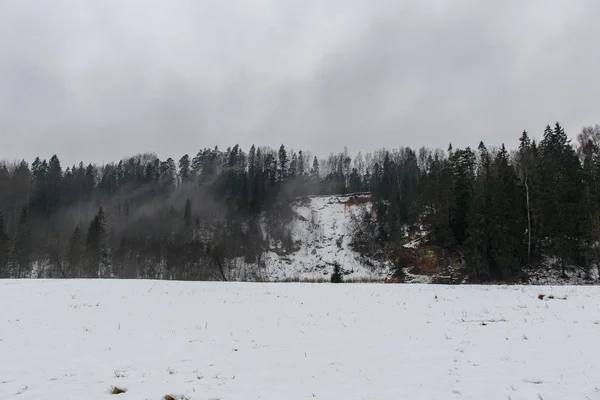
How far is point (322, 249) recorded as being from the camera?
81.0m

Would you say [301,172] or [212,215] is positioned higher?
[301,172]

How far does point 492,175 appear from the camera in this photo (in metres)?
50.3

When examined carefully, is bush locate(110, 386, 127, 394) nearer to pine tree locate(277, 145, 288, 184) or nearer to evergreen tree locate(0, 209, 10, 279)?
evergreen tree locate(0, 209, 10, 279)

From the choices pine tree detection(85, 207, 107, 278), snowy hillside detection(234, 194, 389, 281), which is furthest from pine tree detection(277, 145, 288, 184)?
pine tree detection(85, 207, 107, 278)

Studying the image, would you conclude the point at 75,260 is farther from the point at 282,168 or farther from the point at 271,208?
the point at 282,168

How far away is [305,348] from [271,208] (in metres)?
87.1

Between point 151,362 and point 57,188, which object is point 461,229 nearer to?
point 151,362

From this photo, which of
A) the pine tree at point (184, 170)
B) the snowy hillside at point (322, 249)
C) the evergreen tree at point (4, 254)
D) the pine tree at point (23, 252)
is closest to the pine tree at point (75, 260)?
the pine tree at point (23, 252)

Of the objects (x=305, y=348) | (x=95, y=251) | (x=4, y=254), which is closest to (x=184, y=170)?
(x=95, y=251)

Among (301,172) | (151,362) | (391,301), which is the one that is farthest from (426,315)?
(301,172)

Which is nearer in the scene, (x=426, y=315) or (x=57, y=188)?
(x=426, y=315)

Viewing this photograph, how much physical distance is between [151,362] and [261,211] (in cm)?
8830

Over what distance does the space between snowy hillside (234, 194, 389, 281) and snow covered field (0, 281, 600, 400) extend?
1638 inches

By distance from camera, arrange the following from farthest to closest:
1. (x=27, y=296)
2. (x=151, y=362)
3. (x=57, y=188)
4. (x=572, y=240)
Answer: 1. (x=57, y=188)
2. (x=572, y=240)
3. (x=27, y=296)
4. (x=151, y=362)
